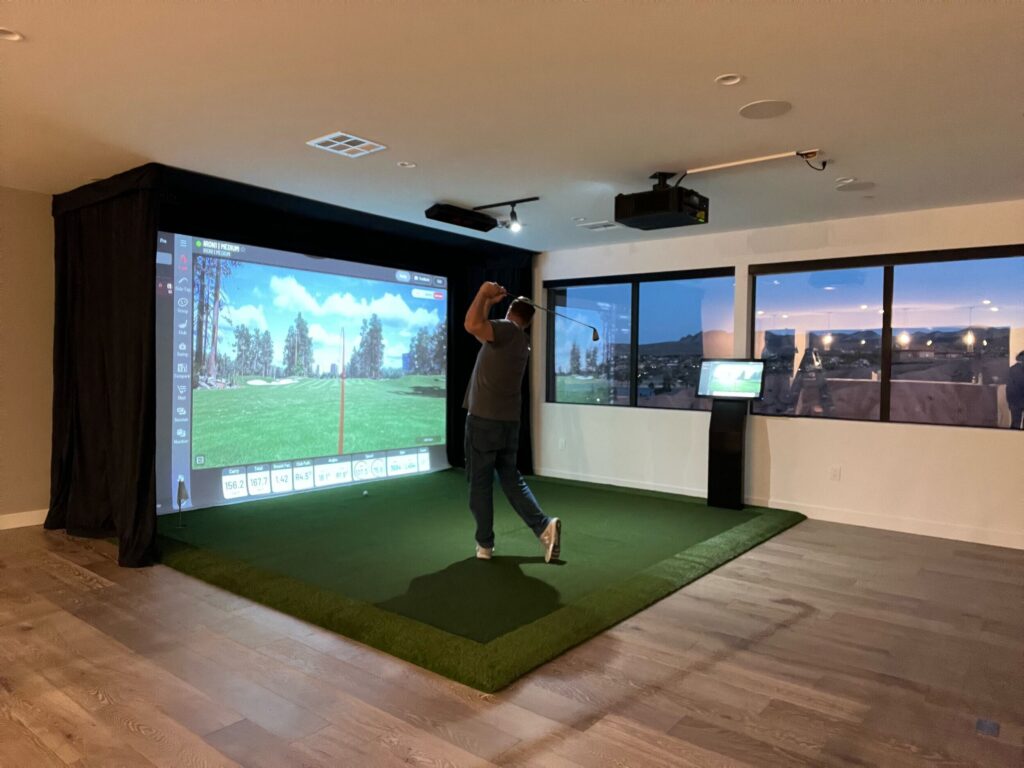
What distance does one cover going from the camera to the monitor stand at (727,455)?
233 inches

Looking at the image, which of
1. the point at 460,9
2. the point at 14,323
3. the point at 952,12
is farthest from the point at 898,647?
the point at 14,323

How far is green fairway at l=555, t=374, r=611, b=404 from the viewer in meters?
7.52

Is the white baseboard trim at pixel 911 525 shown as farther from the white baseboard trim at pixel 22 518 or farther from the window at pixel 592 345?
the white baseboard trim at pixel 22 518

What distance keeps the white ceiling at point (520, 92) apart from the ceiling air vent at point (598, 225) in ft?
3.36

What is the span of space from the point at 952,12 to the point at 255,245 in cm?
516

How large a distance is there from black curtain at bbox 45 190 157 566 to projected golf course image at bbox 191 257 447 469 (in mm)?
807

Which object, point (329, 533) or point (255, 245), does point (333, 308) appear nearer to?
point (255, 245)

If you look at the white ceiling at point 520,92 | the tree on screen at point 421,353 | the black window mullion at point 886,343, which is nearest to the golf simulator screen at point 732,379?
the black window mullion at point 886,343

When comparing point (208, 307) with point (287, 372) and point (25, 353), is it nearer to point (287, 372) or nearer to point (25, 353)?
point (287, 372)

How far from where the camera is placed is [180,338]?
540cm

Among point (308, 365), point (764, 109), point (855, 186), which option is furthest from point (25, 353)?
point (855, 186)

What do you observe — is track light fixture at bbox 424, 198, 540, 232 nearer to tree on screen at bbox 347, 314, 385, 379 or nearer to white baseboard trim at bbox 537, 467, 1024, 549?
tree on screen at bbox 347, 314, 385, 379

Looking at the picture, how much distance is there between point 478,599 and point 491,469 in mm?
864

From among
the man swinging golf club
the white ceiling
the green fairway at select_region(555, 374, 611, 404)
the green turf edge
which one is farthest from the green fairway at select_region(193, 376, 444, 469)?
the man swinging golf club
